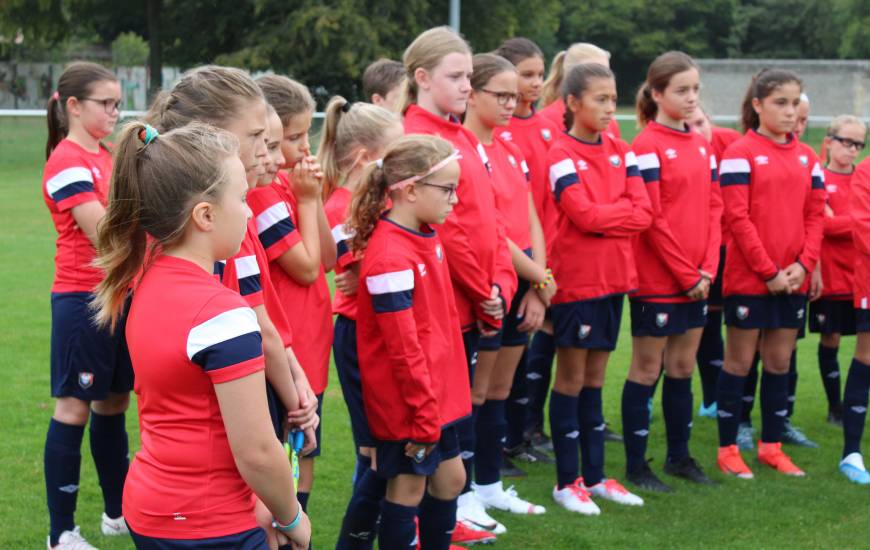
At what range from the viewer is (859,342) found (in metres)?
5.86

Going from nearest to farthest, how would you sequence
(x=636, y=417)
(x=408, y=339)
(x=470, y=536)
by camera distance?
(x=408, y=339), (x=470, y=536), (x=636, y=417)

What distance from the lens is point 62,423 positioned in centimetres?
439

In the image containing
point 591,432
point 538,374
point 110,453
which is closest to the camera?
point 110,453

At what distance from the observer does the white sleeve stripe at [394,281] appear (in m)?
3.75

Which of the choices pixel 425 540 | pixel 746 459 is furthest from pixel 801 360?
pixel 425 540

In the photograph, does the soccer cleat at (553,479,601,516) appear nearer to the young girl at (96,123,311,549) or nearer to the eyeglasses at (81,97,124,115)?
the eyeglasses at (81,97,124,115)

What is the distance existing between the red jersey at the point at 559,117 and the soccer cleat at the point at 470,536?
201 centimetres

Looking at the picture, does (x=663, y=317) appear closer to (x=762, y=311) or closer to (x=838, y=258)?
(x=762, y=311)

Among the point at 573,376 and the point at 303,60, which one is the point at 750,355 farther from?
the point at 303,60

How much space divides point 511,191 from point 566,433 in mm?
1256

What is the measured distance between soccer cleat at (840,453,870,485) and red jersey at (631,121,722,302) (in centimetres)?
135

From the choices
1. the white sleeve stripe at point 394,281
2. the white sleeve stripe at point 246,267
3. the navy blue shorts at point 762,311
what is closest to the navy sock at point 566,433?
the navy blue shorts at point 762,311

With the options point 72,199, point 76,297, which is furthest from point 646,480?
point 72,199

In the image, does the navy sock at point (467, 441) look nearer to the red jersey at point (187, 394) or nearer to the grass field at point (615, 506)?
the grass field at point (615, 506)
